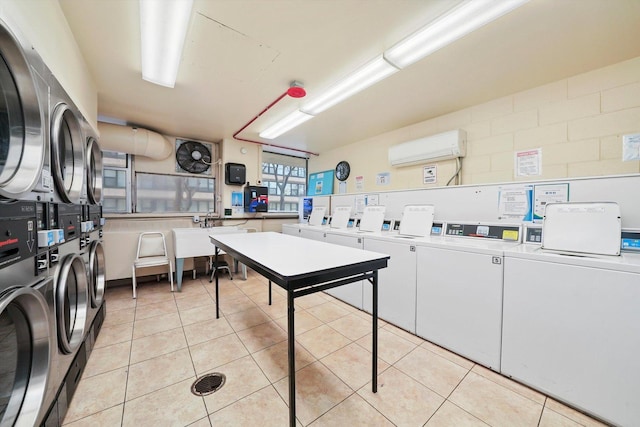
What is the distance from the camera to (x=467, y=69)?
2174 mm

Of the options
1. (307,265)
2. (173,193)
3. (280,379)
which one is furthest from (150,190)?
(307,265)

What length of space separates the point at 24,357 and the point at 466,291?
2.62 m

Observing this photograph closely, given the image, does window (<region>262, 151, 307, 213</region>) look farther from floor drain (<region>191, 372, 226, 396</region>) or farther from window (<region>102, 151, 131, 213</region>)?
floor drain (<region>191, 372, 226, 396</region>)

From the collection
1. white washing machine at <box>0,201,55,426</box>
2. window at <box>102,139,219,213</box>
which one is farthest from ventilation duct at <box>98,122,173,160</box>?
white washing machine at <box>0,201,55,426</box>

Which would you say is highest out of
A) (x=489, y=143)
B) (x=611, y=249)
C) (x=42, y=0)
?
(x=42, y=0)

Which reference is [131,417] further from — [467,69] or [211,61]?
[467,69]

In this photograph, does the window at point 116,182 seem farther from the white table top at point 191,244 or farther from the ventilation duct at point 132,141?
the white table top at point 191,244

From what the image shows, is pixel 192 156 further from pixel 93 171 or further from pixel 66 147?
pixel 66 147

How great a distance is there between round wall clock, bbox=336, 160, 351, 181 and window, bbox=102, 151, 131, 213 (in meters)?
3.73

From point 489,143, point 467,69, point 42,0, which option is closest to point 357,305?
point 489,143

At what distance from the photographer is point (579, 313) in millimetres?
1364

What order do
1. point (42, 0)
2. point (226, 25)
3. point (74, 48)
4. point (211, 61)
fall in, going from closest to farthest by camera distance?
point (42, 0) < point (226, 25) < point (74, 48) < point (211, 61)

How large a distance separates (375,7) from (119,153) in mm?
4274

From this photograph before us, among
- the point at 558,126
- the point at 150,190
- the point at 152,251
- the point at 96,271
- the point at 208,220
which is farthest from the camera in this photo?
the point at 208,220
